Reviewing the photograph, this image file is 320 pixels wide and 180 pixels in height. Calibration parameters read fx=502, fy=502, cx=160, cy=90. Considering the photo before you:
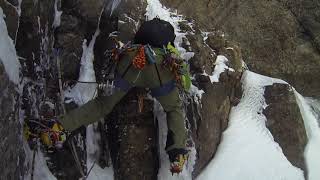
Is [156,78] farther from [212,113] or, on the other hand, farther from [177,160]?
[212,113]

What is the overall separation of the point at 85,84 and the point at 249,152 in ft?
8.16

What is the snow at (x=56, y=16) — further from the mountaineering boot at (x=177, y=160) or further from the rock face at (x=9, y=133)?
the mountaineering boot at (x=177, y=160)

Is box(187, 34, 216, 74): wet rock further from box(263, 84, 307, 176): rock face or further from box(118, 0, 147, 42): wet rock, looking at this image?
box(263, 84, 307, 176): rock face

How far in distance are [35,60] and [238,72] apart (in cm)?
333

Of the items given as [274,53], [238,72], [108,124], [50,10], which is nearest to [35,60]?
[50,10]

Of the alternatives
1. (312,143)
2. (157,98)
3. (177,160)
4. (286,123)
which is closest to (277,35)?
(312,143)

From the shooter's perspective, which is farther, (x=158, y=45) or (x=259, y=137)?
(x=259, y=137)

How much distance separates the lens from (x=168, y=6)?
832cm

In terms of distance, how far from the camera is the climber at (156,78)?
5.50 meters

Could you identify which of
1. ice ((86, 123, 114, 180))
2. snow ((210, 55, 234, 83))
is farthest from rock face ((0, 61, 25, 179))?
snow ((210, 55, 234, 83))

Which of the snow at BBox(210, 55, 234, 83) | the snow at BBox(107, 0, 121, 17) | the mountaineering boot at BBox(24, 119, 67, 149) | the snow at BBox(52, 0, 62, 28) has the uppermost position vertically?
the snow at BBox(107, 0, 121, 17)

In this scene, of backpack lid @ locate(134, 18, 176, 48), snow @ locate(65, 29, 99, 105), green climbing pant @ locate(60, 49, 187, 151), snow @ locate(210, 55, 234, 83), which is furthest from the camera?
snow @ locate(210, 55, 234, 83)

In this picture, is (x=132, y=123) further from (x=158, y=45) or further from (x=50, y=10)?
(x=50, y=10)

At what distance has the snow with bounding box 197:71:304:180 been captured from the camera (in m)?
6.57
